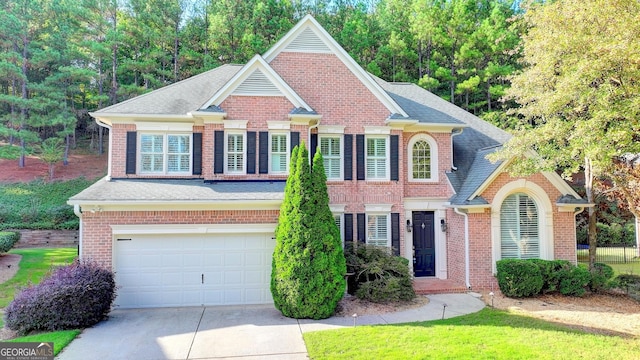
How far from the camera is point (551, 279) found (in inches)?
433

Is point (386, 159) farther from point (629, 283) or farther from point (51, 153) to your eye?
point (51, 153)

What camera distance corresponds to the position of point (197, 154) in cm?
1210

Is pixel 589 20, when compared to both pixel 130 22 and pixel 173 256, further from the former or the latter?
pixel 130 22

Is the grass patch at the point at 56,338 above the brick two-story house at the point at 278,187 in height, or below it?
below

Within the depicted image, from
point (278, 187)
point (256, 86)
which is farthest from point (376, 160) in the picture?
point (256, 86)

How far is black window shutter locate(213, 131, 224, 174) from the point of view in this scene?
11695mm

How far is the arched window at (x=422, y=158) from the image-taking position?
13.5 metres

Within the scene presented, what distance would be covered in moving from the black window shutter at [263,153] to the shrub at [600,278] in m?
10.9

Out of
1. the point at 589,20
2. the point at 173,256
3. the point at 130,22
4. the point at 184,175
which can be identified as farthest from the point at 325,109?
the point at 130,22

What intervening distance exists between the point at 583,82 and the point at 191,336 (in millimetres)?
11006

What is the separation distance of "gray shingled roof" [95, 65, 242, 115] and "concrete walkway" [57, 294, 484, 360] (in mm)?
6232

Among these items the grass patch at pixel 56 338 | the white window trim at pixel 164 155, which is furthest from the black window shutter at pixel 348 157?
the grass patch at pixel 56 338

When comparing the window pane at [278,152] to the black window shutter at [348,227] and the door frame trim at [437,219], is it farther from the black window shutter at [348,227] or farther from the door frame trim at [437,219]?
the door frame trim at [437,219]

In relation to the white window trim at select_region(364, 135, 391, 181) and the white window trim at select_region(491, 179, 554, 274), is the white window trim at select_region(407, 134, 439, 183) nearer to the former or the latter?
the white window trim at select_region(364, 135, 391, 181)
